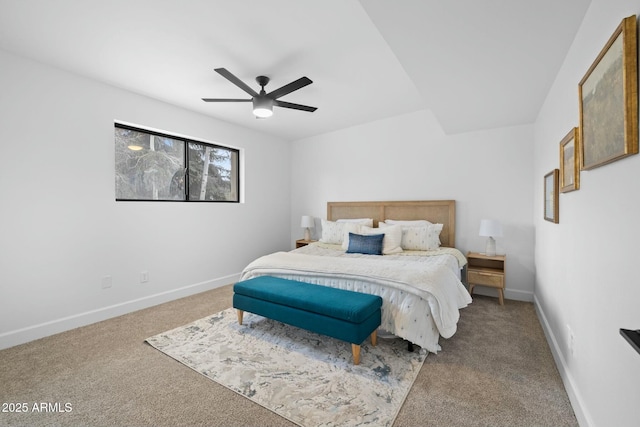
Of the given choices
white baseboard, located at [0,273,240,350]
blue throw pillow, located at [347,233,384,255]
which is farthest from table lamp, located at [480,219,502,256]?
white baseboard, located at [0,273,240,350]

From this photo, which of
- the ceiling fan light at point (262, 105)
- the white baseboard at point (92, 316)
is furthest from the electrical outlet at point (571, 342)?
the white baseboard at point (92, 316)

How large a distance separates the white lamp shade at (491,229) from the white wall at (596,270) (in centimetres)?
101

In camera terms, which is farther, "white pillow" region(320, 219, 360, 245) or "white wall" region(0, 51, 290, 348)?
"white pillow" region(320, 219, 360, 245)

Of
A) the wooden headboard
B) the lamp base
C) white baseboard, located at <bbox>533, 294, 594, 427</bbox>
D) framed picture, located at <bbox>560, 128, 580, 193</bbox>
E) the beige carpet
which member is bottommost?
the beige carpet

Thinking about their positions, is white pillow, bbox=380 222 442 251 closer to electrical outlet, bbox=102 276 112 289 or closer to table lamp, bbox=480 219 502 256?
table lamp, bbox=480 219 502 256

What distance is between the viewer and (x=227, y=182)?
4.38 m

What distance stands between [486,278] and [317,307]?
7.57 feet

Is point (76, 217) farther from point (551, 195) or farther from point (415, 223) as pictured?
point (551, 195)

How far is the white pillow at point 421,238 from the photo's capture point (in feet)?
11.5

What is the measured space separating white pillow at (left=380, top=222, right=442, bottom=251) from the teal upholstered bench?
5.05 feet

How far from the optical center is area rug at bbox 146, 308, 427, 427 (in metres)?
1.60

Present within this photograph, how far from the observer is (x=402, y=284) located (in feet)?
7.14

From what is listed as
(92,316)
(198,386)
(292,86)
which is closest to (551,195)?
(292,86)

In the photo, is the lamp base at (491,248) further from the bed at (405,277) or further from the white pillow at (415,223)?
the white pillow at (415,223)
